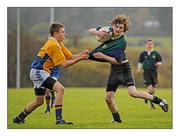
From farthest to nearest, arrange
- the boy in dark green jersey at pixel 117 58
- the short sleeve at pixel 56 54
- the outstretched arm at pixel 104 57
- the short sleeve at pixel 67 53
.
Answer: the short sleeve at pixel 67 53 < the boy in dark green jersey at pixel 117 58 < the outstretched arm at pixel 104 57 < the short sleeve at pixel 56 54

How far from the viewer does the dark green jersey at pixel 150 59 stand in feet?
47.1

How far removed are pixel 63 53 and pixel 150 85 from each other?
→ 5116 mm

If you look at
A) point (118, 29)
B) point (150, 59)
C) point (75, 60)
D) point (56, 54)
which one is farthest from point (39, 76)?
point (150, 59)

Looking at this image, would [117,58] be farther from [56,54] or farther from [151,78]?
[151,78]

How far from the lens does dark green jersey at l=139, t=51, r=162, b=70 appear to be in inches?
565

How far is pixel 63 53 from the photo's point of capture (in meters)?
9.73

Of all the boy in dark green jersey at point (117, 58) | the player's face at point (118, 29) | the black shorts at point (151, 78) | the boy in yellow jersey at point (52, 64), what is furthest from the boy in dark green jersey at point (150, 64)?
the boy in yellow jersey at point (52, 64)

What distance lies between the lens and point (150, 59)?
47.3 ft

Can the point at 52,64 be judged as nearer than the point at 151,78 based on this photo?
Yes

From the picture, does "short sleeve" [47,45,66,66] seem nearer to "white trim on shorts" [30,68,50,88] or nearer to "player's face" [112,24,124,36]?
"white trim on shorts" [30,68,50,88]

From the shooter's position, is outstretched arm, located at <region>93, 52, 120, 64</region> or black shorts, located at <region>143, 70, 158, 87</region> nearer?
outstretched arm, located at <region>93, 52, 120, 64</region>

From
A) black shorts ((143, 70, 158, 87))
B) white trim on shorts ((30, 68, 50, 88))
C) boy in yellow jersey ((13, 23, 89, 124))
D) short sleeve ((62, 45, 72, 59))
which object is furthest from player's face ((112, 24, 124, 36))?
black shorts ((143, 70, 158, 87))

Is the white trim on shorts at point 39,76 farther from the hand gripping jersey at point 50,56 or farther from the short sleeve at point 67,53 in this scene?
the short sleeve at point 67,53

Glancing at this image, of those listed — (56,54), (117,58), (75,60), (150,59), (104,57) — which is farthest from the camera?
(150,59)
